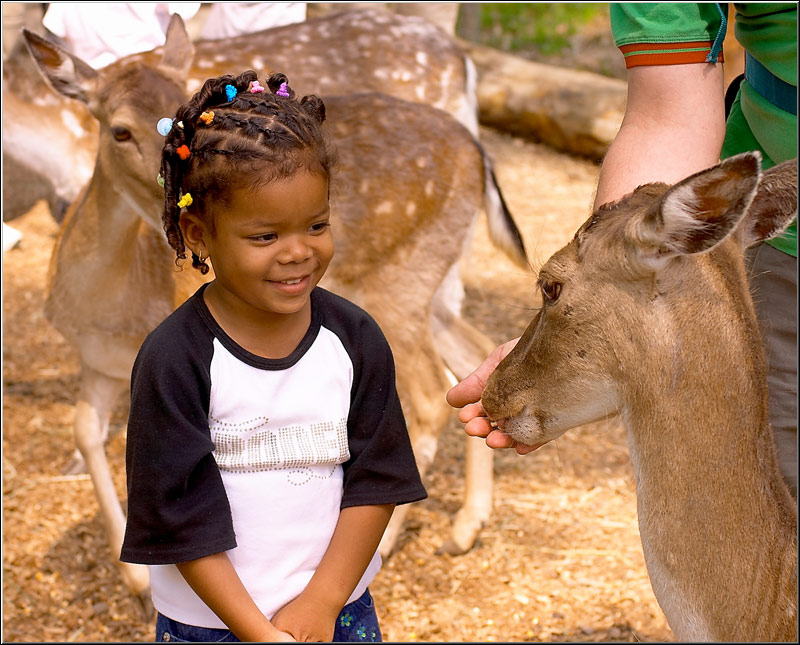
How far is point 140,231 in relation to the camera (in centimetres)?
397

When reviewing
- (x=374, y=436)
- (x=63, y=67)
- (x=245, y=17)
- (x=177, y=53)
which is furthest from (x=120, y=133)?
(x=245, y=17)

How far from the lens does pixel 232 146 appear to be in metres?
1.83

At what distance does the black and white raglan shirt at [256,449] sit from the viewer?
1.83m

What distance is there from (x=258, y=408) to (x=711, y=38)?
3.65 ft

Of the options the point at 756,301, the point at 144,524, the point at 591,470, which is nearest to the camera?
the point at 144,524

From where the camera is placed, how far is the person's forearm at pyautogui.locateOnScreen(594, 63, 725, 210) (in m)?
2.02

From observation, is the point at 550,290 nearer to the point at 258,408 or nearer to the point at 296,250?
the point at 296,250

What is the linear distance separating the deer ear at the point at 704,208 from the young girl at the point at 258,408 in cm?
59

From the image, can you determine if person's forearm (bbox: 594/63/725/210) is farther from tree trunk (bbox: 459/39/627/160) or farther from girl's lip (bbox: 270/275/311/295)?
tree trunk (bbox: 459/39/627/160)

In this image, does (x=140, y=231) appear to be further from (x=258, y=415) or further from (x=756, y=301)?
(x=756, y=301)

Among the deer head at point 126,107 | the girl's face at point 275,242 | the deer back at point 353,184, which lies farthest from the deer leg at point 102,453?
the girl's face at point 275,242

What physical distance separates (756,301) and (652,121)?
445 millimetres

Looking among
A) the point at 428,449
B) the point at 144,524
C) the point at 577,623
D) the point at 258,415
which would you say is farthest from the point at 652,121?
the point at 428,449

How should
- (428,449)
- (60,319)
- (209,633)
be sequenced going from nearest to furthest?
1. (209,633)
2. (60,319)
3. (428,449)
